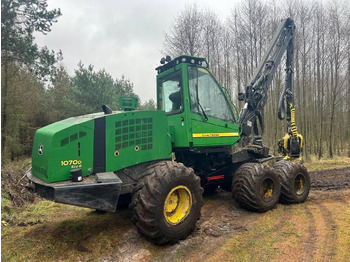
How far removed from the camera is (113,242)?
154 inches

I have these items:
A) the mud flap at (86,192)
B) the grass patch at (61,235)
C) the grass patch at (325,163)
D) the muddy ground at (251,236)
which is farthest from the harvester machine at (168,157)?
the grass patch at (325,163)

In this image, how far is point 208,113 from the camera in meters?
5.14

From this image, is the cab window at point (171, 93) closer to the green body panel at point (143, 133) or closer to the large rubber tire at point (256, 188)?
the green body panel at point (143, 133)

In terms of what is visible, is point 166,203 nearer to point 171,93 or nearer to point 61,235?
point 61,235

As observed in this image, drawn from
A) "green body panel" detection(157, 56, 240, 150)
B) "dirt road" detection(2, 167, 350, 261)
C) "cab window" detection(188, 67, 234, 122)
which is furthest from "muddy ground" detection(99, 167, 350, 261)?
"cab window" detection(188, 67, 234, 122)

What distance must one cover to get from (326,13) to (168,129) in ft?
58.4

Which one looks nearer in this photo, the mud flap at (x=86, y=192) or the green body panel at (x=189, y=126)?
the mud flap at (x=86, y=192)

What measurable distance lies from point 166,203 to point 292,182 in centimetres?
332

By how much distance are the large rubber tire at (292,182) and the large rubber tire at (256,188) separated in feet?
1.09

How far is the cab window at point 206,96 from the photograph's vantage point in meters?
4.92

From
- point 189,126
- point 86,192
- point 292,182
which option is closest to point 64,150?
point 86,192

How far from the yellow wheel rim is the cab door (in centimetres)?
105

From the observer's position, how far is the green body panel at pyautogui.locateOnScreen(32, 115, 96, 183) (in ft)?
11.6

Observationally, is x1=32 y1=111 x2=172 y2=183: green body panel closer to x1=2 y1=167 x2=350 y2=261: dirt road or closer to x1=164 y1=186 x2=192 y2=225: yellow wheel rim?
x1=164 y1=186 x2=192 y2=225: yellow wheel rim
